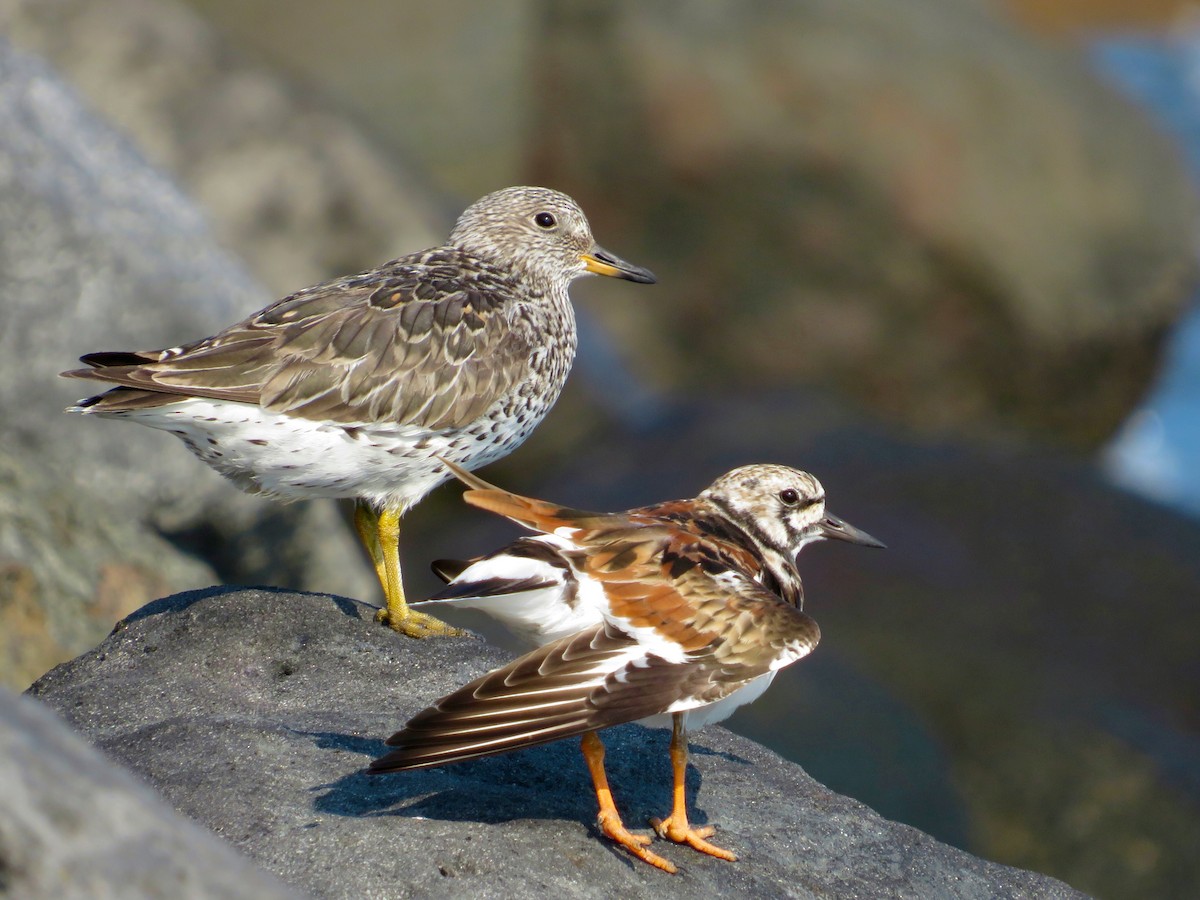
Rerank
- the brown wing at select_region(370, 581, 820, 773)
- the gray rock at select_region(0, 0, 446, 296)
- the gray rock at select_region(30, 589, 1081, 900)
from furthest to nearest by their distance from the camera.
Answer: the gray rock at select_region(0, 0, 446, 296) < the gray rock at select_region(30, 589, 1081, 900) < the brown wing at select_region(370, 581, 820, 773)

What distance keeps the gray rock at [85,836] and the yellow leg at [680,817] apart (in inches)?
93.3

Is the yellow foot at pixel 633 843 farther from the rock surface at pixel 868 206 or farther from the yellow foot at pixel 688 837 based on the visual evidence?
the rock surface at pixel 868 206

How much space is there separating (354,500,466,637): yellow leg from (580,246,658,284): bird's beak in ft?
7.31

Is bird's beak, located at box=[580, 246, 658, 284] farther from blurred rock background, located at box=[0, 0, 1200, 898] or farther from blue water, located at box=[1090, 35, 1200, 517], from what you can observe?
blue water, located at box=[1090, 35, 1200, 517]

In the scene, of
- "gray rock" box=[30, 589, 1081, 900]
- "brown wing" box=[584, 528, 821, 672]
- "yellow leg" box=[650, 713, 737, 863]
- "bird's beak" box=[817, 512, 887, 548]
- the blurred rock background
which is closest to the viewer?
"gray rock" box=[30, 589, 1081, 900]

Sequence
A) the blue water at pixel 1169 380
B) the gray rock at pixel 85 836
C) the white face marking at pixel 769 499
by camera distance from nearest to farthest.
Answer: the gray rock at pixel 85 836, the white face marking at pixel 769 499, the blue water at pixel 1169 380

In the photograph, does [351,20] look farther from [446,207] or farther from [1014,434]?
[1014,434]

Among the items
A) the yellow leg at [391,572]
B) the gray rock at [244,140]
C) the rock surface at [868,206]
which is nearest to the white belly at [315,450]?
the yellow leg at [391,572]

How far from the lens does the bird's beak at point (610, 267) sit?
883cm

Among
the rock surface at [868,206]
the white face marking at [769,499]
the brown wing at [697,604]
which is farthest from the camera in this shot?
the rock surface at [868,206]

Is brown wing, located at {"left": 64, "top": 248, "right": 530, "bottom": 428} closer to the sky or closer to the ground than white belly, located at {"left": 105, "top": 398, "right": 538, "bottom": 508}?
closer to the sky

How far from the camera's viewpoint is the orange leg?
210 inches

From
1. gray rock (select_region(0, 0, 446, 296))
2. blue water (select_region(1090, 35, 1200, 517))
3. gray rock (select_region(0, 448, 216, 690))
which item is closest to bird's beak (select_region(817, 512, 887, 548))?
gray rock (select_region(0, 448, 216, 690))

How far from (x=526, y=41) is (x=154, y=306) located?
12532 millimetres
